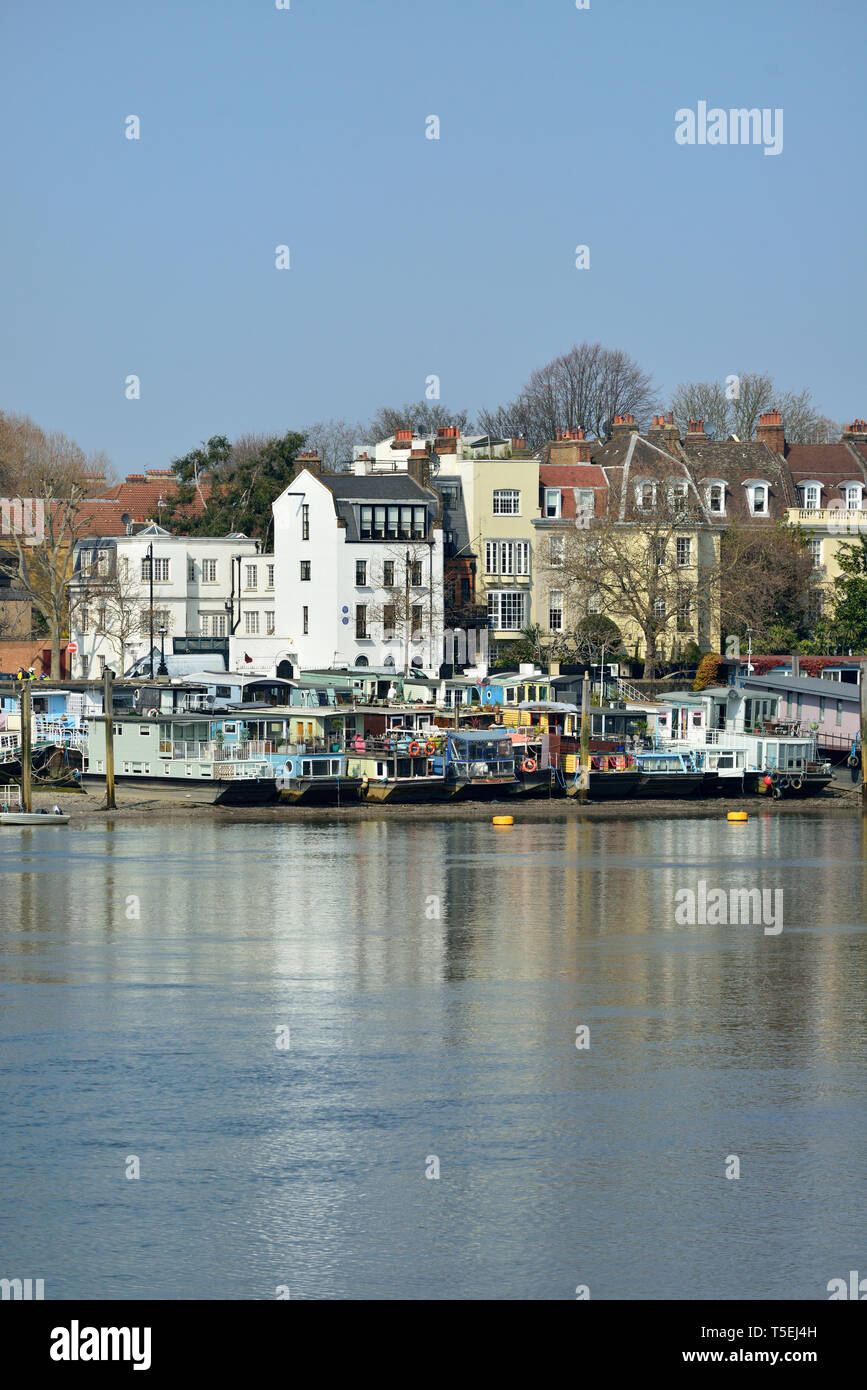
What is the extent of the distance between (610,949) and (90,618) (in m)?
59.7

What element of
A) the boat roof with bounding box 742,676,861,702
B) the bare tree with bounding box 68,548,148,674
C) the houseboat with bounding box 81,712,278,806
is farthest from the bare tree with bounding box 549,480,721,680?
the houseboat with bounding box 81,712,278,806

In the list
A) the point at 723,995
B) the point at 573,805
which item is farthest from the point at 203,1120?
the point at 573,805

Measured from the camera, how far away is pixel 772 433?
337 feet

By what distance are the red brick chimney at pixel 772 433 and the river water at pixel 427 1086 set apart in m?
52.4

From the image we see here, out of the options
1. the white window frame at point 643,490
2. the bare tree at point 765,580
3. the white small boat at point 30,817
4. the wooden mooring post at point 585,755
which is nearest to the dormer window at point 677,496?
the white window frame at point 643,490

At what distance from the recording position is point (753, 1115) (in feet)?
94.3

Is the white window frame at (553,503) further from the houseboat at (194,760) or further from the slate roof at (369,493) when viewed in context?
the houseboat at (194,760)

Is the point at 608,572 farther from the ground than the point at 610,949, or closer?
farther from the ground

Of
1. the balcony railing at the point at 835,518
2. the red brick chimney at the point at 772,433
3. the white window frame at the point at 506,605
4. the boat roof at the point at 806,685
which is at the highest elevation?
the red brick chimney at the point at 772,433

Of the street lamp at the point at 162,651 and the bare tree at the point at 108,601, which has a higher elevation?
the bare tree at the point at 108,601

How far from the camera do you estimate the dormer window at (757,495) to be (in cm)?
9800

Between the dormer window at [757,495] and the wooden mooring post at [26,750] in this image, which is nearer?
the wooden mooring post at [26,750]
